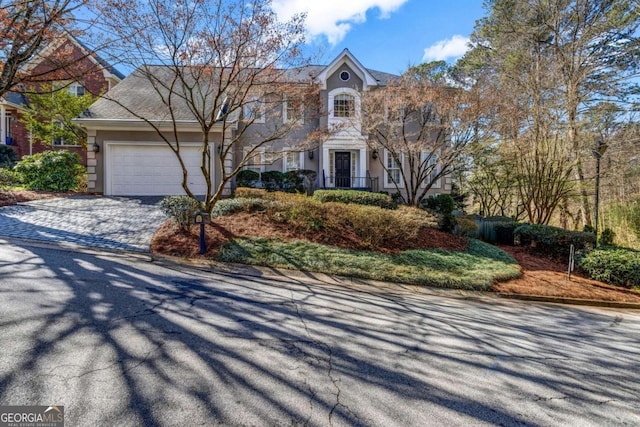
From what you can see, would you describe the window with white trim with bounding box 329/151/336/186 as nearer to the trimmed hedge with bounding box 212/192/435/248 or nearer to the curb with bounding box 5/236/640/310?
the trimmed hedge with bounding box 212/192/435/248

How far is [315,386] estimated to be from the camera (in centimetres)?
268

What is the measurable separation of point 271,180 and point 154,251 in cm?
825

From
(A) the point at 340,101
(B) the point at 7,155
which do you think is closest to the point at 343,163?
(A) the point at 340,101

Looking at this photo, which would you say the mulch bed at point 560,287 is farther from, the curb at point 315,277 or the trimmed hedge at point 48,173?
the trimmed hedge at point 48,173

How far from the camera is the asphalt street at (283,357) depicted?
2373 mm

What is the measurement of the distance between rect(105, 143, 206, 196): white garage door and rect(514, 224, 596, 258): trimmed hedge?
12730 mm

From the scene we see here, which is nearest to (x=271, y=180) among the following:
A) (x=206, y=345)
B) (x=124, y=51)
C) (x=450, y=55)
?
(x=124, y=51)

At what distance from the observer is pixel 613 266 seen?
7.88 metres

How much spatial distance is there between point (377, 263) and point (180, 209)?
492cm

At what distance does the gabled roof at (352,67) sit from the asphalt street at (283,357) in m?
13.0

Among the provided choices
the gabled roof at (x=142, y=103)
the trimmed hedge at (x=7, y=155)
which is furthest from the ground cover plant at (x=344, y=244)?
the trimmed hedge at (x=7, y=155)

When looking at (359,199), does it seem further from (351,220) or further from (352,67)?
(352,67)

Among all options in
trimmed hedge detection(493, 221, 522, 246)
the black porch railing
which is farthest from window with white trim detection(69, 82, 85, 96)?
trimmed hedge detection(493, 221, 522, 246)

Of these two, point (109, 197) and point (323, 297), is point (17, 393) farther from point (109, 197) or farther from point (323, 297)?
point (109, 197)
